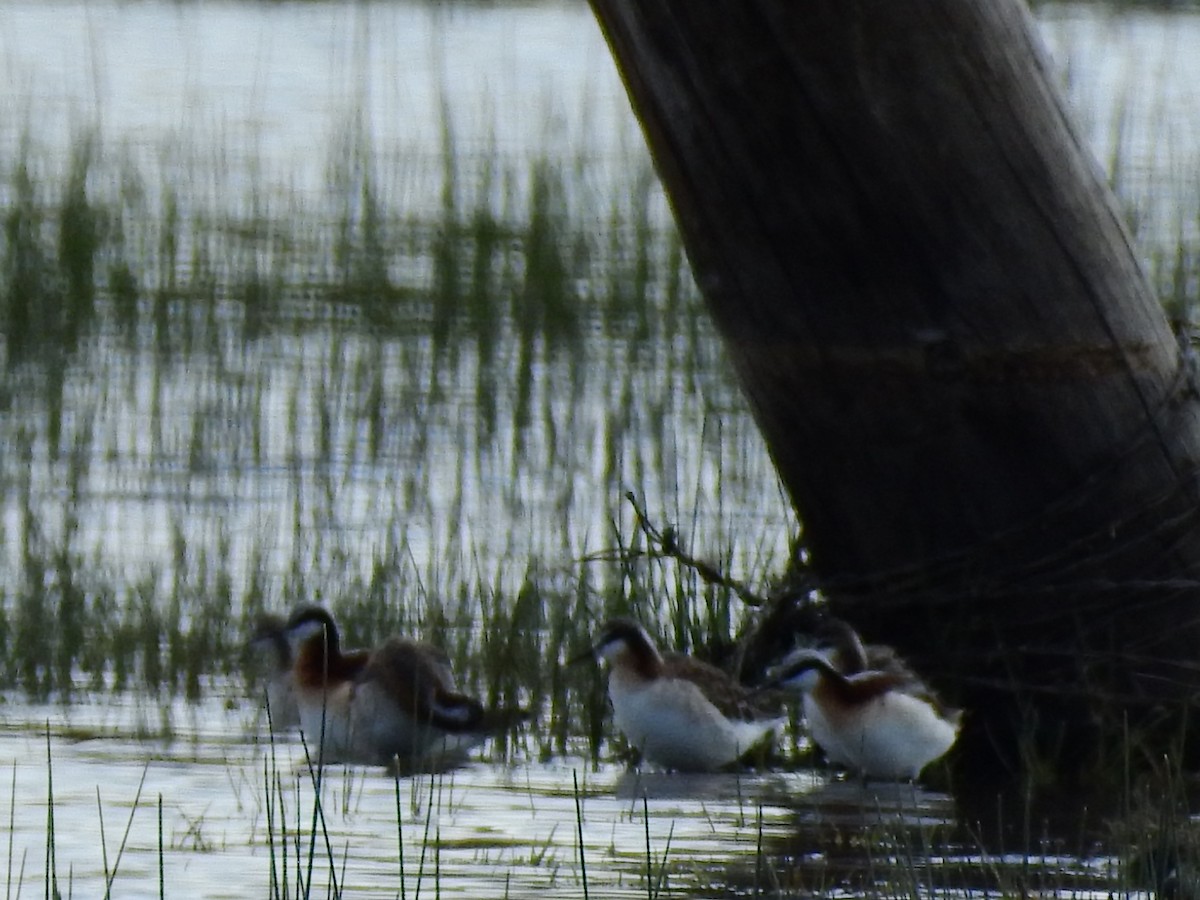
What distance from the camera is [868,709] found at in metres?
6.38

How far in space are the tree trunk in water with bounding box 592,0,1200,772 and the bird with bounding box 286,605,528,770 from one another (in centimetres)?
110

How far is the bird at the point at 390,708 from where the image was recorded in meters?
6.78

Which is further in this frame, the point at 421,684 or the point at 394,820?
the point at 421,684

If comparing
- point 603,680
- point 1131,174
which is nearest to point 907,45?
point 603,680

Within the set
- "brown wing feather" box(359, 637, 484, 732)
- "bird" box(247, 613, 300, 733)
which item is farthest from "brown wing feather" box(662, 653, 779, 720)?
"bird" box(247, 613, 300, 733)

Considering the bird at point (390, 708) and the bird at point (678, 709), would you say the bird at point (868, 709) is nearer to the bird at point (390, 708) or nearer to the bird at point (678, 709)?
the bird at point (678, 709)

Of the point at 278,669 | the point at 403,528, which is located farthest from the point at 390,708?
the point at 403,528

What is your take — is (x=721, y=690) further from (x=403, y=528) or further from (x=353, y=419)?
(x=353, y=419)

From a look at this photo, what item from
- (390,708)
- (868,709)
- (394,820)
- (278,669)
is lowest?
(394,820)

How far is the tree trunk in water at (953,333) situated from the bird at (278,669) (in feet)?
5.48

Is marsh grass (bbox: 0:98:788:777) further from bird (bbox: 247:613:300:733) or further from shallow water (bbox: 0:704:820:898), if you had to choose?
shallow water (bbox: 0:704:820:898)

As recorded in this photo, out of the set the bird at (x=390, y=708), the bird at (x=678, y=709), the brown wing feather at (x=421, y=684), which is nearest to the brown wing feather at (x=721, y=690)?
the bird at (x=678, y=709)

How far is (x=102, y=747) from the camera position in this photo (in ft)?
21.3

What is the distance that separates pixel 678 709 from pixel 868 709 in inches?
19.2
